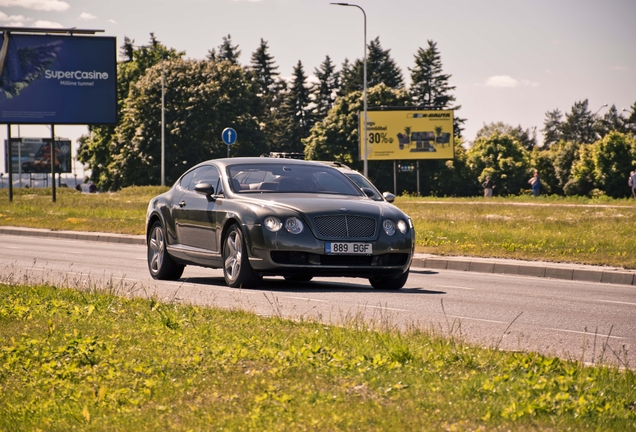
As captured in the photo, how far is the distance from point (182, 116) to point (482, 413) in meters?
78.0

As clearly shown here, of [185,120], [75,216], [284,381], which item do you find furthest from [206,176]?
[185,120]

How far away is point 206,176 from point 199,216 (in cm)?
80

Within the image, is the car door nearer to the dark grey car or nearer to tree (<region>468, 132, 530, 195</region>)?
the dark grey car

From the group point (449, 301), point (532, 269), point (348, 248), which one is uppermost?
point (348, 248)

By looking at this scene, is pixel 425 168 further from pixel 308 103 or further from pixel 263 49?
pixel 263 49

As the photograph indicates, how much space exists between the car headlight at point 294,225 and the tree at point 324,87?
4289 inches

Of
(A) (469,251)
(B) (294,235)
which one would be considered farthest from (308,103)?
(B) (294,235)

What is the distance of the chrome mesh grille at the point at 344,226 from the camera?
12469 mm

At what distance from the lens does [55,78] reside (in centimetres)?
4416

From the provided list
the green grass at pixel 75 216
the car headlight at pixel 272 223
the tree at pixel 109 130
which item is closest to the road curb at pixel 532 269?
the car headlight at pixel 272 223

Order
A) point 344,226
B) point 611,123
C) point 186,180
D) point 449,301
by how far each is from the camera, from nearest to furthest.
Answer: point 449,301 < point 344,226 < point 186,180 < point 611,123

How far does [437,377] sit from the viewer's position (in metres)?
6.19

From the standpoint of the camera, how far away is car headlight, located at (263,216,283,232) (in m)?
12.4

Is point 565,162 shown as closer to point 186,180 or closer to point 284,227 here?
point 186,180
